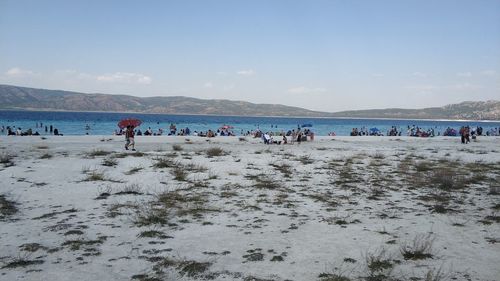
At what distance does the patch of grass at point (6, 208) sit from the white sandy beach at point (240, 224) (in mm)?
43

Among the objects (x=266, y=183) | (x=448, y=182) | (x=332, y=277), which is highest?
(x=448, y=182)

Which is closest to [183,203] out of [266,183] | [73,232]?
[73,232]

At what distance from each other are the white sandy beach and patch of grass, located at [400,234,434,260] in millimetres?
23

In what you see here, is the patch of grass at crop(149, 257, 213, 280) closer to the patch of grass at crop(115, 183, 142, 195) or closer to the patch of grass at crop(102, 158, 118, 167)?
the patch of grass at crop(115, 183, 142, 195)

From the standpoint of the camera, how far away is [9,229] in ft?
24.1

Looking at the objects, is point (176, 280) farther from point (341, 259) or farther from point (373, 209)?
point (373, 209)

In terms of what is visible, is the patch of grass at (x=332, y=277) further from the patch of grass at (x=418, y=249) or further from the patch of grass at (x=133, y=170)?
the patch of grass at (x=133, y=170)

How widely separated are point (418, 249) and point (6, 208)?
29.3 feet

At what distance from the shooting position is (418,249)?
6.43 metres

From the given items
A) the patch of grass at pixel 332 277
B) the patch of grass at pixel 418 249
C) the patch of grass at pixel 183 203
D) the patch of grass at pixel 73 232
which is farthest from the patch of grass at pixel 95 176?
the patch of grass at pixel 418 249

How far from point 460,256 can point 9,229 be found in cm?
840

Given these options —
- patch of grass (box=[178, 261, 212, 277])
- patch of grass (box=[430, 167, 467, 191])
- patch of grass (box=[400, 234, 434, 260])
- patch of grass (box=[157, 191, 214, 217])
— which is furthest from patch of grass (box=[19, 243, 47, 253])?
patch of grass (box=[430, 167, 467, 191])

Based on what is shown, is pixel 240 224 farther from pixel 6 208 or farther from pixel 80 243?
pixel 6 208

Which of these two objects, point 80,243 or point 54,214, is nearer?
point 80,243
